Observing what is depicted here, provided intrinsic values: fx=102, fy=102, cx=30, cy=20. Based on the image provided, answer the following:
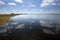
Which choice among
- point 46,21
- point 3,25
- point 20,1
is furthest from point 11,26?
point 46,21

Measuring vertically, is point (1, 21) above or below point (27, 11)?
below

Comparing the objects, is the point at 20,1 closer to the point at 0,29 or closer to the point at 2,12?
the point at 2,12

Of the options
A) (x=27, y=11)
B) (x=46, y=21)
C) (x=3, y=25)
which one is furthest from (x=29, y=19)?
(x=3, y=25)

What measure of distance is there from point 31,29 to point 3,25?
44 centimetres

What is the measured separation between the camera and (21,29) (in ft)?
5.07

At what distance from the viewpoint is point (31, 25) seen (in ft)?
5.06

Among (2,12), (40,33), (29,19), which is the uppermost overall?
(2,12)

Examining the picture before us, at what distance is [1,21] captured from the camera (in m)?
1.57

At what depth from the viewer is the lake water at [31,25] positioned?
1.52 meters

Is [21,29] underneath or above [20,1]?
underneath

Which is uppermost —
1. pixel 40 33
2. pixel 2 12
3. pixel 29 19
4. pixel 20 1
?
pixel 20 1

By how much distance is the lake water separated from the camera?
5.00 feet

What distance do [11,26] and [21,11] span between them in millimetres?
276

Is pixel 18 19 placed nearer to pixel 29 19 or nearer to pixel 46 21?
pixel 29 19
